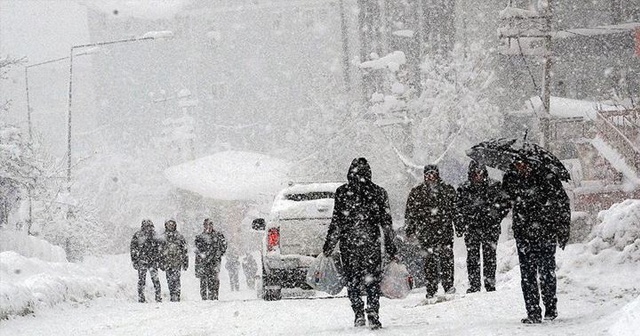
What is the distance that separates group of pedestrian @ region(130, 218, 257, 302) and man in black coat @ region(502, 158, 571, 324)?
28.1 ft

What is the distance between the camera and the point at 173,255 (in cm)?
1634

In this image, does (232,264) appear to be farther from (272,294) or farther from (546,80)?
(272,294)

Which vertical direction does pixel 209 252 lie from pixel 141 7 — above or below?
below

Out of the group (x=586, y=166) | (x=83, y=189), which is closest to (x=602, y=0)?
(x=586, y=166)

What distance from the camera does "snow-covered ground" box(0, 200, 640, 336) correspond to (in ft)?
27.8

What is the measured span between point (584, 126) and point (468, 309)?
20.8m

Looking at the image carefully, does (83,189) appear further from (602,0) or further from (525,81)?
(602,0)

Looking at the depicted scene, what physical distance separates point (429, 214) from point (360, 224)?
303cm

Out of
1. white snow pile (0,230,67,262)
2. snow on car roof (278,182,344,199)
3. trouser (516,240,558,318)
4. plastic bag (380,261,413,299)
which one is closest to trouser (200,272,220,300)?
snow on car roof (278,182,344,199)

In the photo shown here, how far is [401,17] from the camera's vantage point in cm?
5094

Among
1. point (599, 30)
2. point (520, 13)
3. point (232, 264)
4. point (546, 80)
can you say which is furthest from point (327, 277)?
point (599, 30)

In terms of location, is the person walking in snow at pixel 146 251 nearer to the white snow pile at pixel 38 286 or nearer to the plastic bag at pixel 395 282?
the white snow pile at pixel 38 286

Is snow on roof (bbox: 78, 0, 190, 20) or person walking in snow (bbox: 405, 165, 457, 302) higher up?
snow on roof (bbox: 78, 0, 190, 20)

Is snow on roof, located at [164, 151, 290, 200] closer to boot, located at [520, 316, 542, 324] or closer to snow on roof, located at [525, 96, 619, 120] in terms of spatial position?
snow on roof, located at [525, 96, 619, 120]
